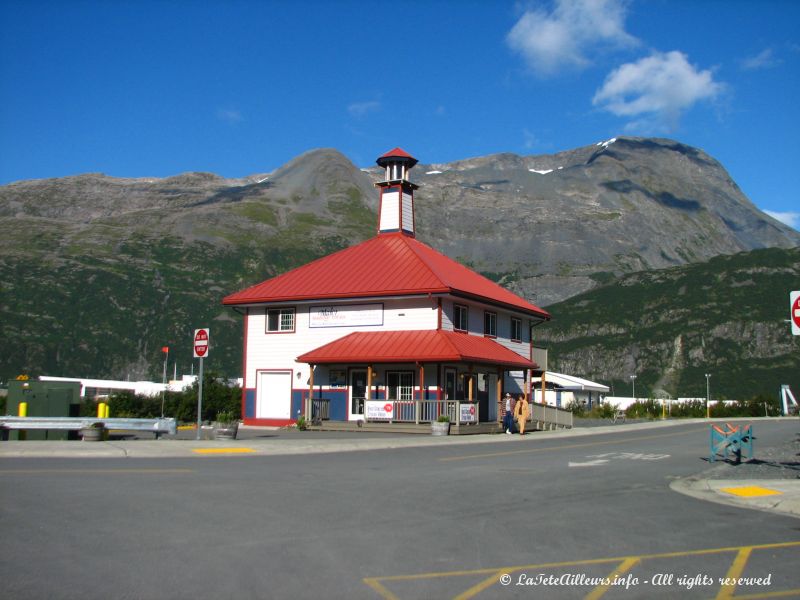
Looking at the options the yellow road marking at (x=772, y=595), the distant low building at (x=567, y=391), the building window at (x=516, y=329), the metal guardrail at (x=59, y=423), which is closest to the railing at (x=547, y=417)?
the building window at (x=516, y=329)

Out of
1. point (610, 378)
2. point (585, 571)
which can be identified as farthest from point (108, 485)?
point (610, 378)

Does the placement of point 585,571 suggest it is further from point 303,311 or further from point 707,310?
point 707,310

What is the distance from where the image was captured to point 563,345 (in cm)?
16612

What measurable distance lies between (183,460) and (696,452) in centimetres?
1411

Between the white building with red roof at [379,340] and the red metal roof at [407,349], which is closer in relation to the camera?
the red metal roof at [407,349]

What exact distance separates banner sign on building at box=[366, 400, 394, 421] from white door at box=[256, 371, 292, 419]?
6.36m

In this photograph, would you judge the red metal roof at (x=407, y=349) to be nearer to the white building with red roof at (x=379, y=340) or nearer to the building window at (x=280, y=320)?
the white building with red roof at (x=379, y=340)

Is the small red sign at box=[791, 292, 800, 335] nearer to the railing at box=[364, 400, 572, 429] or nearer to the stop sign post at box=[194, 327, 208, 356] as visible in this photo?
the stop sign post at box=[194, 327, 208, 356]

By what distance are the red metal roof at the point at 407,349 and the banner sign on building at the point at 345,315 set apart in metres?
0.62

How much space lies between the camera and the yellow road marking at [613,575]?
7156mm

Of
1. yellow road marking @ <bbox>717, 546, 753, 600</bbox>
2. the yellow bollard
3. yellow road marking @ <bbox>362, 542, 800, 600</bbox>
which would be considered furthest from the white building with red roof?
yellow road marking @ <bbox>717, 546, 753, 600</bbox>

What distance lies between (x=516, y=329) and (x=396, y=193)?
9650mm

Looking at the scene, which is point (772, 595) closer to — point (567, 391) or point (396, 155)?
point (396, 155)

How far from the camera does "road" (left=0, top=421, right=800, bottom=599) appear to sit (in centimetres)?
727
